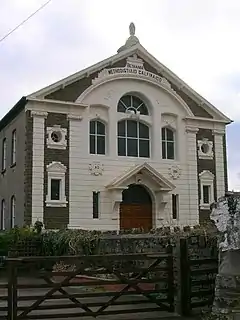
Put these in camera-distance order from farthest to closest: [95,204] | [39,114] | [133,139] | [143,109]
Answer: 1. [143,109]
2. [133,139]
3. [95,204]
4. [39,114]

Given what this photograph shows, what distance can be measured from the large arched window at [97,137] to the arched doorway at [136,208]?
2423mm

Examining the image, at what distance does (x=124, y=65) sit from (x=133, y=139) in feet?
12.6

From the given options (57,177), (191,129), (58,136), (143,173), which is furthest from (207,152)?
(57,177)

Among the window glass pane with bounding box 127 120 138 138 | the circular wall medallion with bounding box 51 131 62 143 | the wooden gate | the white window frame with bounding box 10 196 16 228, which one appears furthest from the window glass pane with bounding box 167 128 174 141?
the wooden gate

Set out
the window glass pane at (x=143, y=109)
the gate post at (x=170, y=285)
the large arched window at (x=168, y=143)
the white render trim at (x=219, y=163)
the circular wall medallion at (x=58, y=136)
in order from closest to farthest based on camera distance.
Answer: the gate post at (x=170, y=285) → the circular wall medallion at (x=58, y=136) → the window glass pane at (x=143, y=109) → the large arched window at (x=168, y=143) → the white render trim at (x=219, y=163)

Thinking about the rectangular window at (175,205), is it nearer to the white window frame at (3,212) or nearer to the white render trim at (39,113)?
the white render trim at (39,113)

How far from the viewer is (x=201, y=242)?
562 inches

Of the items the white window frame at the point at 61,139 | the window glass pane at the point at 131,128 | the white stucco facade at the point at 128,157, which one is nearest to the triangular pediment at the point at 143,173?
the white stucco facade at the point at 128,157

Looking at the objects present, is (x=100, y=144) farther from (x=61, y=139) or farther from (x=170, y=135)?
(x=170, y=135)

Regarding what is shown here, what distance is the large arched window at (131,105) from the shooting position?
29.2 m

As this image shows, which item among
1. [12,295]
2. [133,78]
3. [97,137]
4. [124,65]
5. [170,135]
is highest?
[124,65]

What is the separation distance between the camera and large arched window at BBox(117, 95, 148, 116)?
96.0 ft

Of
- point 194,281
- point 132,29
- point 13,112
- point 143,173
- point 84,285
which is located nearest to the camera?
point 84,285

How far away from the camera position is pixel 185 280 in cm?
1157
